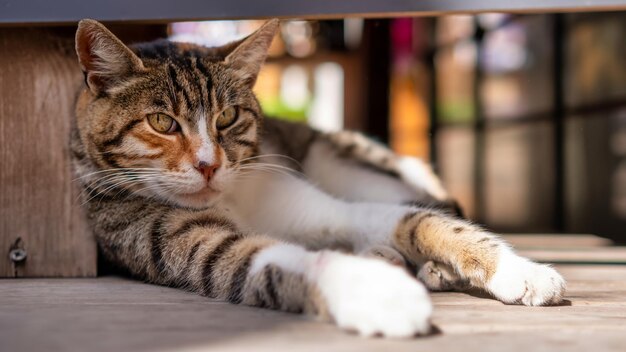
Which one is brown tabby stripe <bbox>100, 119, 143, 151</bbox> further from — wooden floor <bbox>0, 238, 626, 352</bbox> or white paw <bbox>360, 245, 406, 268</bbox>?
white paw <bbox>360, 245, 406, 268</bbox>

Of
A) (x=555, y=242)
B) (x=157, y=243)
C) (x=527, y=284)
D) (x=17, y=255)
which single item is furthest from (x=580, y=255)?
(x=17, y=255)

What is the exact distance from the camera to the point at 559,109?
3.20 meters

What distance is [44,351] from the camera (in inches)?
37.7

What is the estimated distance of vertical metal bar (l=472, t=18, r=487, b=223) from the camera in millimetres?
3992

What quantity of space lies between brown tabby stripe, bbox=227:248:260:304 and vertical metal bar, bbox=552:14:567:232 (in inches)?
90.6

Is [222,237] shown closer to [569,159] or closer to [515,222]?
[569,159]

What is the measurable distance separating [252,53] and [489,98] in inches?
97.7

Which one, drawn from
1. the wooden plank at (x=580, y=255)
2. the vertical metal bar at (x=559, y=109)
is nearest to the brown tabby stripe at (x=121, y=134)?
the wooden plank at (x=580, y=255)

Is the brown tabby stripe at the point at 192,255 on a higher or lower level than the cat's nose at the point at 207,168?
lower

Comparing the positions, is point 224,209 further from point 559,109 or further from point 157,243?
point 559,109

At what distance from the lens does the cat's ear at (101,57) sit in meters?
1.57

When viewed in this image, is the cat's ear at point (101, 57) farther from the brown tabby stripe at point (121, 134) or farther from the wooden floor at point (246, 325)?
the wooden floor at point (246, 325)

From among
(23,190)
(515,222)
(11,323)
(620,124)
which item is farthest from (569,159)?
(11,323)

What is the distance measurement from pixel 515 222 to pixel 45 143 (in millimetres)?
2818
